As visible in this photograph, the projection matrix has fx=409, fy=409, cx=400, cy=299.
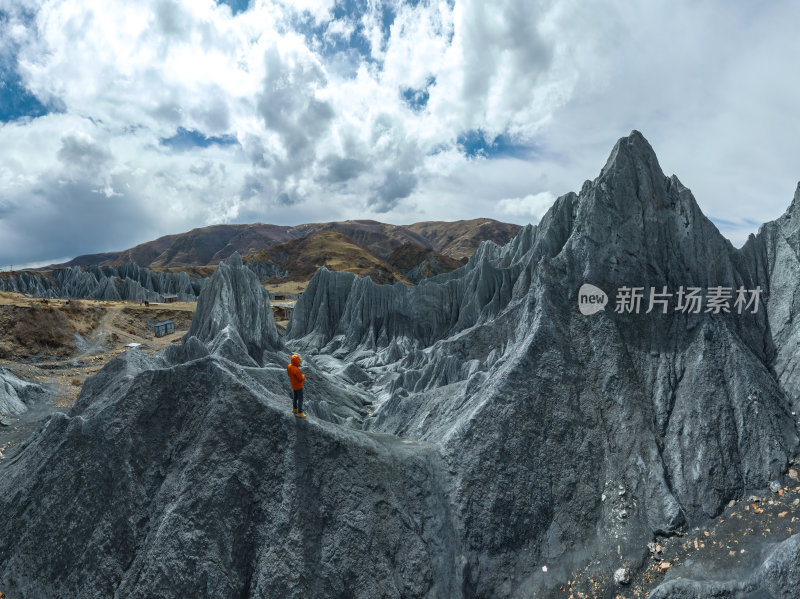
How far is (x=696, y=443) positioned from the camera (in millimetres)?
14234

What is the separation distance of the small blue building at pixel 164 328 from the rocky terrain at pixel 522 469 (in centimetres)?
4654

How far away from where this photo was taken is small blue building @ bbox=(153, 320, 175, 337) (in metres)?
62.6

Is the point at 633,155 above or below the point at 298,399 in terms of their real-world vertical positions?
above

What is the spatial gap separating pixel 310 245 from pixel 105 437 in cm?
15904

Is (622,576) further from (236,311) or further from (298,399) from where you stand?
(236,311)

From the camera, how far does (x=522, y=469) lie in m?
14.2

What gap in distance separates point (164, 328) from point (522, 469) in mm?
64646

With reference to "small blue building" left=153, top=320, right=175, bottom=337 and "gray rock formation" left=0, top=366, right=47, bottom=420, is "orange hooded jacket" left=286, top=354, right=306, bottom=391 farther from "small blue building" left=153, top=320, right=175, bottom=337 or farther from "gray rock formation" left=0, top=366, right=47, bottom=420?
"small blue building" left=153, top=320, right=175, bottom=337

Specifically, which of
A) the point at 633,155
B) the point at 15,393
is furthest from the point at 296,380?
the point at 15,393

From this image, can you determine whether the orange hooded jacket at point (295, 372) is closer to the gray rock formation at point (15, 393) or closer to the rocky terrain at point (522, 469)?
the rocky terrain at point (522, 469)

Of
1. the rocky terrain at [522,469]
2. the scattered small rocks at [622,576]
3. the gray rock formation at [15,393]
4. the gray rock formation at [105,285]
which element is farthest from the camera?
the gray rock formation at [105,285]

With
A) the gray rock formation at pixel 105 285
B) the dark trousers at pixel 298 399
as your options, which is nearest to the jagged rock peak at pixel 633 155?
the dark trousers at pixel 298 399

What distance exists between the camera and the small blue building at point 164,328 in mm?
62644

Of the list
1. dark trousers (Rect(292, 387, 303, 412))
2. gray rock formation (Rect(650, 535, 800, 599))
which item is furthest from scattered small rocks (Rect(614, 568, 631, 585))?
dark trousers (Rect(292, 387, 303, 412))
